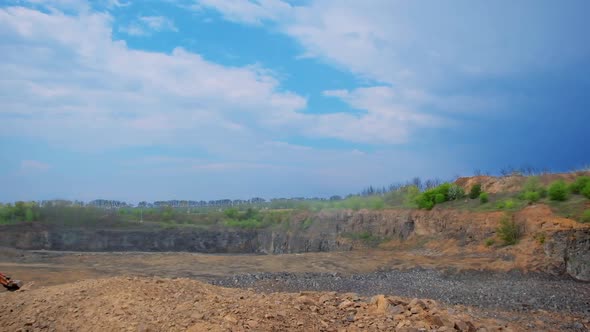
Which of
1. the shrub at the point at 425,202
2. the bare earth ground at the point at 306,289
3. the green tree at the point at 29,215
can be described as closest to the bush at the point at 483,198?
the shrub at the point at 425,202

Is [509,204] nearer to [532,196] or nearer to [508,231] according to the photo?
[532,196]

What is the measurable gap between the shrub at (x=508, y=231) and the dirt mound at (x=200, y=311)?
1659 centimetres

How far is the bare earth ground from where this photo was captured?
300 inches

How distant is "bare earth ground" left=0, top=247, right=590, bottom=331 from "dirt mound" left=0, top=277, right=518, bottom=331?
3 centimetres

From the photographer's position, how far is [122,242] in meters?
45.6

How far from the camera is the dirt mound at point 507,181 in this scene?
32.0 m

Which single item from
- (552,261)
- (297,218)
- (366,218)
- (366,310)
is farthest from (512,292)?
(297,218)

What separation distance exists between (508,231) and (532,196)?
4003mm

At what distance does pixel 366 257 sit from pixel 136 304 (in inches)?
766

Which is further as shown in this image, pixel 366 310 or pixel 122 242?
pixel 122 242

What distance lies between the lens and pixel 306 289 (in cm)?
1759

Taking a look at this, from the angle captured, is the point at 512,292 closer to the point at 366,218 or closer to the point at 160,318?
the point at 160,318

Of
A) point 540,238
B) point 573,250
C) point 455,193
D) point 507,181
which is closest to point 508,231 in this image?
point 540,238

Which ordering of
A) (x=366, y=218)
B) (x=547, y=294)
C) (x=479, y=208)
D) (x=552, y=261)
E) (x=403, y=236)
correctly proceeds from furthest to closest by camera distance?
1. (x=366, y=218)
2. (x=403, y=236)
3. (x=479, y=208)
4. (x=552, y=261)
5. (x=547, y=294)
